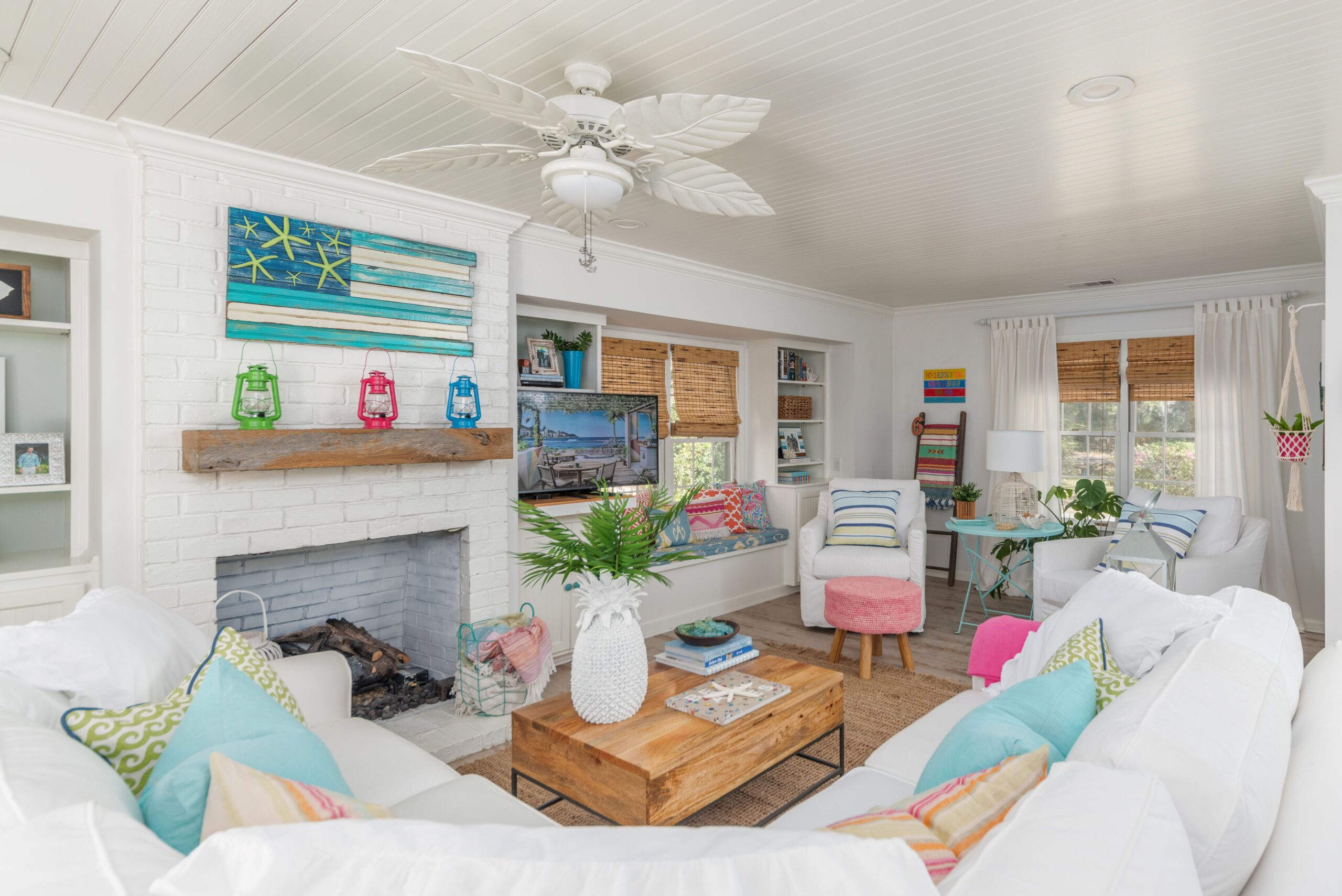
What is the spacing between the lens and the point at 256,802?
89 cm

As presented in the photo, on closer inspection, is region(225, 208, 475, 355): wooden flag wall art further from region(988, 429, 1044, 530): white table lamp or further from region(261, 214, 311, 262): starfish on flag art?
region(988, 429, 1044, 530): white table lamp

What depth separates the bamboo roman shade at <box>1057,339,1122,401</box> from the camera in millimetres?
5387

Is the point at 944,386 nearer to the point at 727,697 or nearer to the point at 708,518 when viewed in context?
the point at 708,518

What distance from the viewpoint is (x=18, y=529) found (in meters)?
2.75

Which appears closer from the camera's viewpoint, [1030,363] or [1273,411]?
[1273,411]

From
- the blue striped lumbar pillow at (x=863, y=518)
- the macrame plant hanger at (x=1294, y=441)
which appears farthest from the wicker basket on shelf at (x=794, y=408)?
the macrame plant hanger at (x=1294, y=441)

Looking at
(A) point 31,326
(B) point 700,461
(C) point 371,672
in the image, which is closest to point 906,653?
(B) point 700,461

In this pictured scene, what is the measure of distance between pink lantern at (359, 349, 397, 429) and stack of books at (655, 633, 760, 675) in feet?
4.71

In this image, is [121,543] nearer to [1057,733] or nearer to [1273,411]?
[1057,733]

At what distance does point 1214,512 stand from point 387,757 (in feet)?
14.3

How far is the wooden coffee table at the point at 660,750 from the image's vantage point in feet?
6.40

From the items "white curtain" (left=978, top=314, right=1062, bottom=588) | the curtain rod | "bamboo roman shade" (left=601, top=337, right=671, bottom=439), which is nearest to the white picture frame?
"bamboo roman shade" (left=601, top=337, right=671, bottom=439)

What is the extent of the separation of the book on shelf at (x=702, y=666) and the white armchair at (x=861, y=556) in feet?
5.31

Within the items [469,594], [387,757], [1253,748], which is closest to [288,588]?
[469,594]
